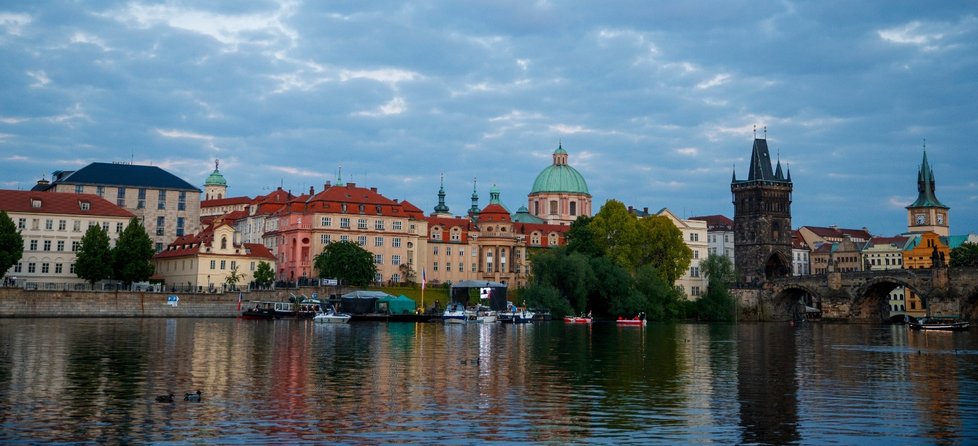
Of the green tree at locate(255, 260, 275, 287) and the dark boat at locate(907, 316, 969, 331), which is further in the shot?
the green tree at locate(255, 260, 275, 287)

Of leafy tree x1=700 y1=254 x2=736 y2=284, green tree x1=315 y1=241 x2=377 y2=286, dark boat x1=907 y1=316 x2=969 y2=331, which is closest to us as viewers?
dark boat x1=907 y1=316 x2=969 y2=331

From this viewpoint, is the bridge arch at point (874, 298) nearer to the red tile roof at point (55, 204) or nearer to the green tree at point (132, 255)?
the green tree at point (132, 255)

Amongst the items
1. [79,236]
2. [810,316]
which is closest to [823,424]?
[79,236]

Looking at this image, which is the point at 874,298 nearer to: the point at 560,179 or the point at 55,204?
the point at 560,179

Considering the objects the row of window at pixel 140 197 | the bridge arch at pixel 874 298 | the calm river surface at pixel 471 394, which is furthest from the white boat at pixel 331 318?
the bridge arch at pixel 874 298

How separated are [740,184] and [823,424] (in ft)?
516

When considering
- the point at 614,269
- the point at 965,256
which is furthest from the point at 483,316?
the point at 965,256

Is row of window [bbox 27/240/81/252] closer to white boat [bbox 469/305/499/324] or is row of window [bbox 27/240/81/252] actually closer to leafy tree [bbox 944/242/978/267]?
white boat [bbox 469/305/499/324]

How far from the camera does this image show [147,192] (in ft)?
456

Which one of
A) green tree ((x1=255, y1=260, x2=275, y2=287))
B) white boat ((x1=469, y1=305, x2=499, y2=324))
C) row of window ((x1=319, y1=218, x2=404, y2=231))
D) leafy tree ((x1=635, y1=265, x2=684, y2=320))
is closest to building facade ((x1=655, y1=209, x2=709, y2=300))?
leafy tree ((x1=635, y1=265, x2=684, y2=320))

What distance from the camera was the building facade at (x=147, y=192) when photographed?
136625mm

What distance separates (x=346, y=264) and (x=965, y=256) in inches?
3971

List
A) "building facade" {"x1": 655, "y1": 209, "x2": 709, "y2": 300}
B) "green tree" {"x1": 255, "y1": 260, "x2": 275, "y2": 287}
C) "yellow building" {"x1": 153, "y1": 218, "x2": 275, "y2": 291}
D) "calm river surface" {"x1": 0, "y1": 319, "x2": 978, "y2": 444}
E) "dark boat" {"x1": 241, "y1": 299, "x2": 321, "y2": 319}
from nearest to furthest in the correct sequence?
1. "calm river surface" {"x1": 0, "y1": 319, "x2": 978, "y2": 444}
2. "dark boat" {"x1": 241, "y1": 299, "x2": 321, "y2": 319}
3. "yellow building" {"x1": 153, "y1": 218, "x2": 275, "y2": 291}
4. "green tree" {"x1": 255, "y1": 260, "x2": 275, "y2": 287}
5. "building facade" {"x1": 655, "y1": 209, "x2": 709, "y2": 300}

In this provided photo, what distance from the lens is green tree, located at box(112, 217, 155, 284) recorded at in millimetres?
108219
